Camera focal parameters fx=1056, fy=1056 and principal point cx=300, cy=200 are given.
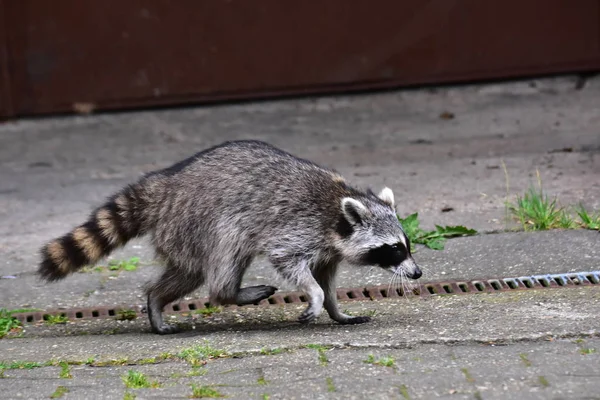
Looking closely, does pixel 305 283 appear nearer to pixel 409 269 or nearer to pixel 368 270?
pixel 409 269

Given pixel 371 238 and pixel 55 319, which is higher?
pixel 371 238

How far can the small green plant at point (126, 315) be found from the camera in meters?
5.33

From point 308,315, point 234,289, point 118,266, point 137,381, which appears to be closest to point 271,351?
point 308,315

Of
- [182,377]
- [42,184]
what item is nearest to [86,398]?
[182,377]

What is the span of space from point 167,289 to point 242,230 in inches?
19.6

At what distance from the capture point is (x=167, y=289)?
5.11 m

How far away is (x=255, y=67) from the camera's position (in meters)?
8.98

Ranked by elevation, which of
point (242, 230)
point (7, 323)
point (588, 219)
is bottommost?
point (7, 323)

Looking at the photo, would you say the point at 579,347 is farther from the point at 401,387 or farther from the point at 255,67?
the point at 255,67

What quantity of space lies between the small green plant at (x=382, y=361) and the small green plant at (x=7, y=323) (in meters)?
1.89

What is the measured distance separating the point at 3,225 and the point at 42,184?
0.92 metres

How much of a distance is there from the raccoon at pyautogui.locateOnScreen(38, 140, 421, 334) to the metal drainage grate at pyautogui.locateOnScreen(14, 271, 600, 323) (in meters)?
0.32

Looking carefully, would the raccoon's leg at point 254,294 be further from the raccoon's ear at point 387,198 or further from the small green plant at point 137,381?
the small green plant at point 137,381

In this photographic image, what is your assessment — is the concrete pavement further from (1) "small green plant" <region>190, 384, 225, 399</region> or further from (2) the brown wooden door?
(2) the brown wooden door
